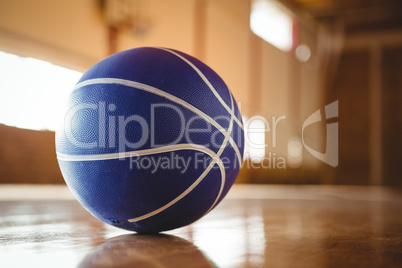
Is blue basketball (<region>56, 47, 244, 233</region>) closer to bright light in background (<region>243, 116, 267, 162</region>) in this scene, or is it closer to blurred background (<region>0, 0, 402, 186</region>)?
blurred background (<region>0, 0, 402, 186</region>)

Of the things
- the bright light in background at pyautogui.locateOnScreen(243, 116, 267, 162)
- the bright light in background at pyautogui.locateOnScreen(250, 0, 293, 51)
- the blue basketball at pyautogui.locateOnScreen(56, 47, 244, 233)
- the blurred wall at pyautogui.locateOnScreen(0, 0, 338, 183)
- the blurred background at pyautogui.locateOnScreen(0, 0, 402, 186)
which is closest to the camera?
the blue basketball at pyautogui.locateOnScreen(56, 47, 244, 233)

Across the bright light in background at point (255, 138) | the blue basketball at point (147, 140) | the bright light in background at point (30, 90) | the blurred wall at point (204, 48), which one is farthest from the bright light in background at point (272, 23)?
the blue basketball at point (147, 140)

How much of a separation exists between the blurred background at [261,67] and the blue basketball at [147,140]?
3.72 metres

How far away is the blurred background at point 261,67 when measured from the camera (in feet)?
16.4

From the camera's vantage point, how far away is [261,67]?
28.2ft

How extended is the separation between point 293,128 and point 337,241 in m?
8.51

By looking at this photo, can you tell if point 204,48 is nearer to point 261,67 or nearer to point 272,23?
point 261,67

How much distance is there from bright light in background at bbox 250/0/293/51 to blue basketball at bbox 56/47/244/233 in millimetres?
7239

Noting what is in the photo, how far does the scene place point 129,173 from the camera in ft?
4.16

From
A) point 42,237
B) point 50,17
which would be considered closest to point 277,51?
point 50,17

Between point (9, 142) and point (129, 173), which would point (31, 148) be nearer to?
point (9, 142)

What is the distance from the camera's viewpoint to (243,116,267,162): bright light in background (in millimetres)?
7895

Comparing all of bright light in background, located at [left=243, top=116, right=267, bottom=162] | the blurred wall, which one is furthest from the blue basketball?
bright light in background, located at [left=243, top=116, right=267, bottom=162]

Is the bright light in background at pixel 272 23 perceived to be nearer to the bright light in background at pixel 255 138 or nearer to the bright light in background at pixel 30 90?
the bright light in background at pixel 255 138
